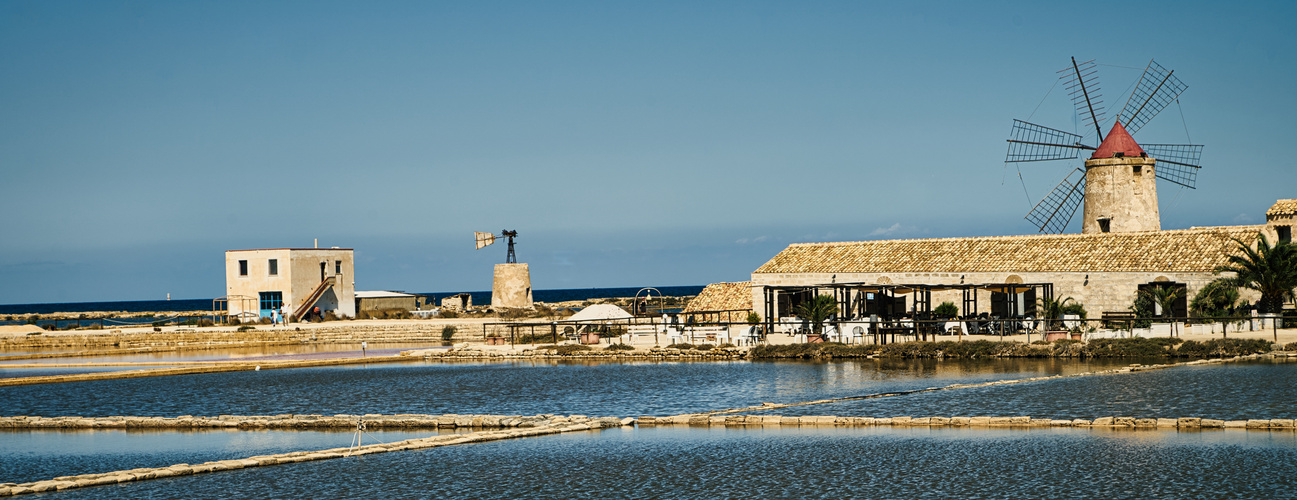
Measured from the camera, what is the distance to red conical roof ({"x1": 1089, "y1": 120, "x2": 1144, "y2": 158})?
37906mm

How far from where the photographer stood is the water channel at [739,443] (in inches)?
482

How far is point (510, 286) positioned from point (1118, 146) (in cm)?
2674

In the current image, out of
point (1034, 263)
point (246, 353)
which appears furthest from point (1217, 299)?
point (246, 353)

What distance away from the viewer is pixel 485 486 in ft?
41.4

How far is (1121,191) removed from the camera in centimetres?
3750

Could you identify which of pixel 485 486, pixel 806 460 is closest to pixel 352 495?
pixel 485 486

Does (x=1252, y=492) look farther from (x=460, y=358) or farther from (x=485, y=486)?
(x=460, y=358)

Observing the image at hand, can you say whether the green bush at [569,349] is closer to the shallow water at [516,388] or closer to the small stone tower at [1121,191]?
the shallow water at [516,388]

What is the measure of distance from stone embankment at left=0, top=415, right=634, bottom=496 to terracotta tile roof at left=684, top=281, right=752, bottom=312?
27.1 meters

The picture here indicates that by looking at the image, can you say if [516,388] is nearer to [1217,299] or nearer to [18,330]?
[1217,299]

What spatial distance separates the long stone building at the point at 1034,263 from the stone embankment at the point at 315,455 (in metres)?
17.4

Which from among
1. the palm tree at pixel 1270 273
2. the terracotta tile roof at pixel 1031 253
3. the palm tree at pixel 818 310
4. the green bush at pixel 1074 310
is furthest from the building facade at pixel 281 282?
the palm tree at pixel 1270 273

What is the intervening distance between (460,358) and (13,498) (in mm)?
20642

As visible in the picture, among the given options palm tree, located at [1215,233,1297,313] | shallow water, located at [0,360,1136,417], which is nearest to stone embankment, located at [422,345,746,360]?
shallow water, located at [0,360,1136,417]
